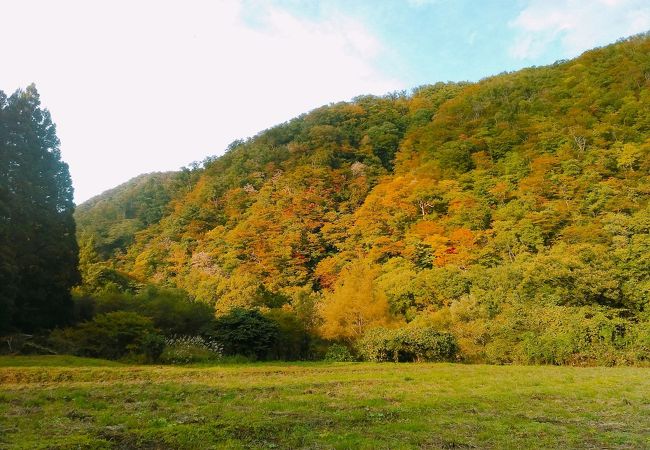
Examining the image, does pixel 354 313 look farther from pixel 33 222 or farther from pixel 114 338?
pixel 33 222

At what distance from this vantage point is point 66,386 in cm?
1166

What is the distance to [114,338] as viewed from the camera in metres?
20.8

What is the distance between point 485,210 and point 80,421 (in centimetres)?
3998

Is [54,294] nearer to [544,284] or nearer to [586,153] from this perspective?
[544,284]

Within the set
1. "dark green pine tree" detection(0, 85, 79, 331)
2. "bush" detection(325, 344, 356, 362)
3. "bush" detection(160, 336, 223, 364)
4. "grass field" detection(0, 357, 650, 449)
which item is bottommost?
"bush" detection(325, 344, 356, 362)

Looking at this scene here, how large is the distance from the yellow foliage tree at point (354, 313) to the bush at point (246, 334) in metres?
5.43

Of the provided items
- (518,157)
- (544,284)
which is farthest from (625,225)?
(518,157)

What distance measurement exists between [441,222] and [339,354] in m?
21.7

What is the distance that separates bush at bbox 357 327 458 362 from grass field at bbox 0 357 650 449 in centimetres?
976

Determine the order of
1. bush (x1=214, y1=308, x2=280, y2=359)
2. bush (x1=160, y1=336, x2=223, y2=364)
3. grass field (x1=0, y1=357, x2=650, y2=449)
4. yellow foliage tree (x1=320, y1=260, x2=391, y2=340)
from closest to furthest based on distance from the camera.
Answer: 1. grass field (x1=0, y1=357, x2=650, y2=449)
2. bush (x1=160, y1=336, x2=223, y2=364)
3. bush (x1=214, y1=308, x2=280, y2=359)
4. yellow foliage tree (x1=320, y1=260, x2=391, y2=340)

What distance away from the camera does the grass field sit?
22.7 ft

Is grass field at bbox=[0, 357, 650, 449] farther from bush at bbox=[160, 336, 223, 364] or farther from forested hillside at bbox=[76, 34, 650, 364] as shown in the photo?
forested hillside at bbox=[76, 34, 650, 364]

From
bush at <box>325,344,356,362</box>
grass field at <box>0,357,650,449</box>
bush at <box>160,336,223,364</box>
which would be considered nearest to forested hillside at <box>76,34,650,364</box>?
bush at <box>325,344,356,362</box>

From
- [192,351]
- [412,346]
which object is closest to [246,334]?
[192,351]
